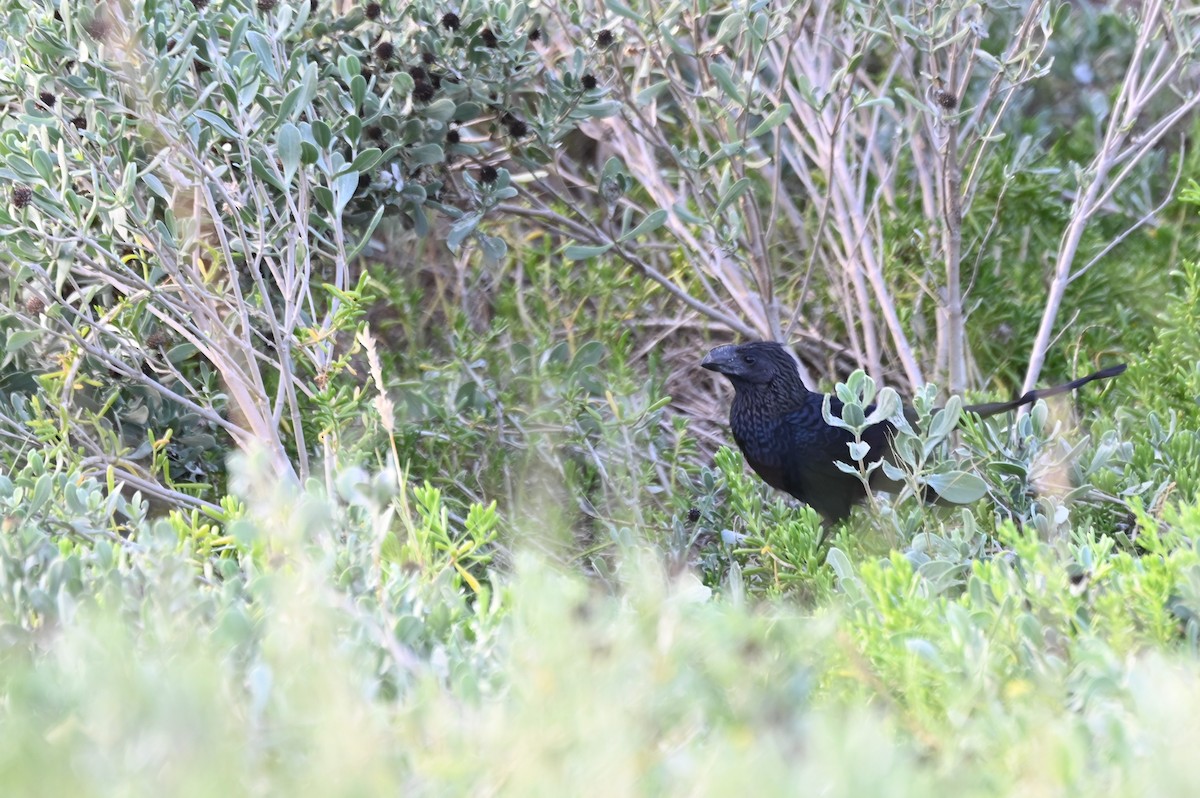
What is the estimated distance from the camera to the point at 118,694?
59.2 inches

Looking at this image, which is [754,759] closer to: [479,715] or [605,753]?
[605,753]

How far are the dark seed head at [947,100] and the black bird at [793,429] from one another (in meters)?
0.93

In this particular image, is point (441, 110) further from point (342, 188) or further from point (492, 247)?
point (342, 188)

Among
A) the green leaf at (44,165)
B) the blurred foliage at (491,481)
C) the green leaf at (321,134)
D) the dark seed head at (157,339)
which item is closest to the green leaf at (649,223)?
the blurred foliage at (491,481)

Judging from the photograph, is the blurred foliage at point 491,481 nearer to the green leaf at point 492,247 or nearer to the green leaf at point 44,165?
the green leaf at point 44,165

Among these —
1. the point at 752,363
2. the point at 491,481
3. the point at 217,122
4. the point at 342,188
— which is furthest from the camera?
the point at 491,481

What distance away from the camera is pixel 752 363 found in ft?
12.8

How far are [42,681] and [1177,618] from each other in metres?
1.99

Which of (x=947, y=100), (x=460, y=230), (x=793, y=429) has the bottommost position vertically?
(x=793, y=429)

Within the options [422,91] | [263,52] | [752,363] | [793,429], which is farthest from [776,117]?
[263,52]

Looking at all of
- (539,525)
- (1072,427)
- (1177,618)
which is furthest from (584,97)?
(1177,618)

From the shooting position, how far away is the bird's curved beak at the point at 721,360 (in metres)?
3.92

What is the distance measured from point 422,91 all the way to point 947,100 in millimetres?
1642

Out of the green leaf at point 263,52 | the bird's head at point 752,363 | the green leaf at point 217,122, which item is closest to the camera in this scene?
the green leaf at point 217,122
